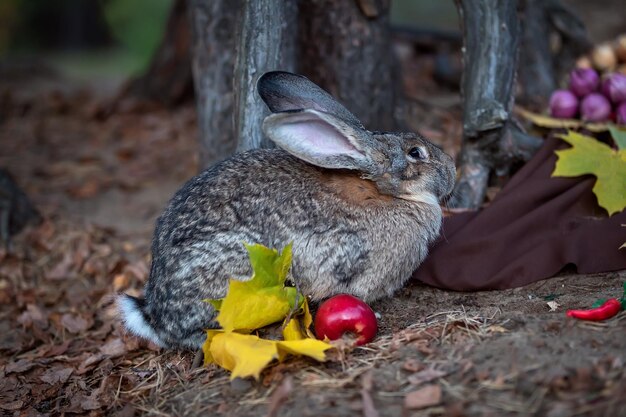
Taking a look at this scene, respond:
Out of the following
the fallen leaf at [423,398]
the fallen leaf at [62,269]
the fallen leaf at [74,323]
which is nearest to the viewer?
the fallen leaf at [423,398]

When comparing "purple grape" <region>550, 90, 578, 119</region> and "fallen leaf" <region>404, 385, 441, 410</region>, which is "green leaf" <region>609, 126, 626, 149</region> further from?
"fallen leaf" <region>404, 385, 441, 410</region>

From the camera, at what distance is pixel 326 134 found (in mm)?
4129

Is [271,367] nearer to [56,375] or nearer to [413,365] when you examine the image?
[413,365]

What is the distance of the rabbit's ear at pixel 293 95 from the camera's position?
175 inches

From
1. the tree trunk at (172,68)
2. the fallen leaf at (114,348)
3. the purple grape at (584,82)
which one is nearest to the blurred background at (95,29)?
the tree trunk at (172,68)

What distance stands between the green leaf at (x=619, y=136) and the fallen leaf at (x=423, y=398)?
2.53 metres

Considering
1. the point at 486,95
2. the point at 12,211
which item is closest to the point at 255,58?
the point at 486,95

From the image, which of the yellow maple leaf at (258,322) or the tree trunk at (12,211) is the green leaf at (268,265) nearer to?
the yellow maple leaf at (258,322)

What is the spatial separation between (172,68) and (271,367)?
6.20m

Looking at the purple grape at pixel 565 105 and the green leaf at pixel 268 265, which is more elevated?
the purple grape at pixel 565 105

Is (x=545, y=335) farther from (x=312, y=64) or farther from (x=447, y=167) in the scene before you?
(x=312, y=64)

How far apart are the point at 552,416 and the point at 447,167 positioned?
204 centimetres

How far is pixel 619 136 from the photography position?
500 cm

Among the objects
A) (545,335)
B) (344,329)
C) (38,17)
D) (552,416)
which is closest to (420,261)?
(344,329)
